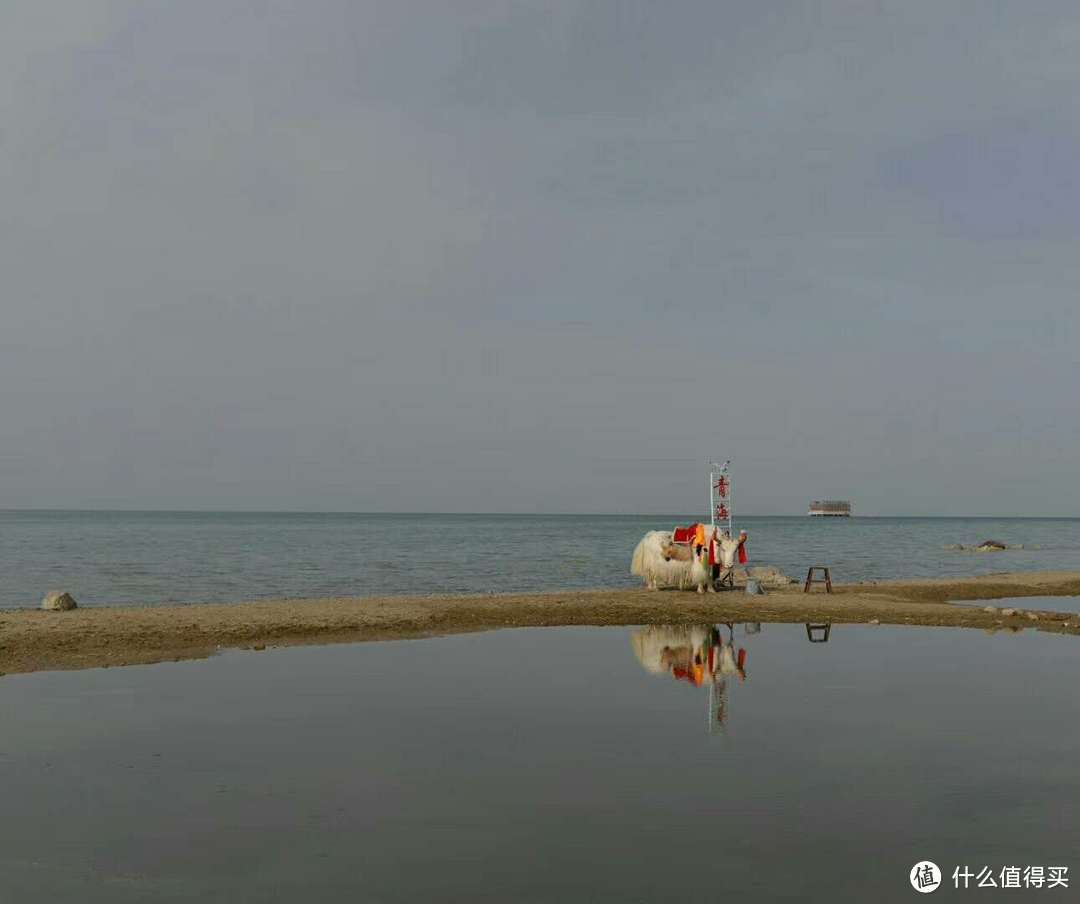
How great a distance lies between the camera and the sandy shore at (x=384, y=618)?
63.3 ft

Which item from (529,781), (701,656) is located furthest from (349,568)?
(529,781)

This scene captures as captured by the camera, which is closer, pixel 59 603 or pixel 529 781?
pixel 529 781

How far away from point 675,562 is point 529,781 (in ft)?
80.3

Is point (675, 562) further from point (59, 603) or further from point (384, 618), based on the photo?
point (59, 603)

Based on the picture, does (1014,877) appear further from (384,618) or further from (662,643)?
(384,618)

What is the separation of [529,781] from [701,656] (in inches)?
382

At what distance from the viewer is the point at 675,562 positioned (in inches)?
1328

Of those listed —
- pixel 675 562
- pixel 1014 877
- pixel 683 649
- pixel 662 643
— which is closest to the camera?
pixel 1014 877

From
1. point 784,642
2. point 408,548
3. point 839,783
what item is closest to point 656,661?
point 784,642

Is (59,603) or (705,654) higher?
(59,603)

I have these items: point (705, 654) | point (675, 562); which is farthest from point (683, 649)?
point (675, 562)

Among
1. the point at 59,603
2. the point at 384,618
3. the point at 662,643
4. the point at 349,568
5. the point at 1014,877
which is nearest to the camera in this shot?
the point at 1014,877

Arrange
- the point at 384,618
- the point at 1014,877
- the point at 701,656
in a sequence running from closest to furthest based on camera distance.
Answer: the point at 1014,877 → the point at 701,656 → the point at 384,618

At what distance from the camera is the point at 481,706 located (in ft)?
45.1
